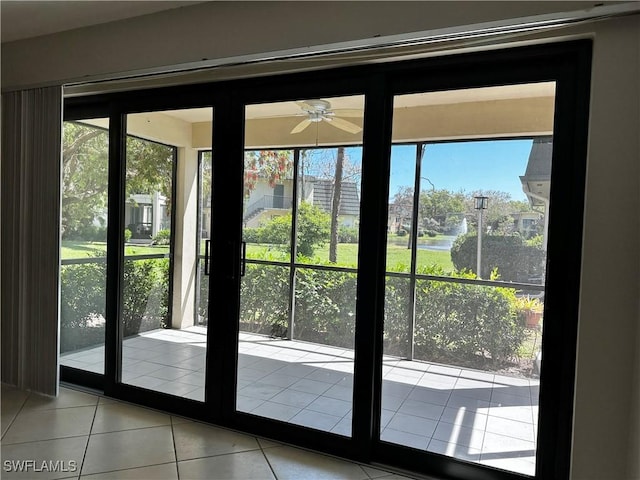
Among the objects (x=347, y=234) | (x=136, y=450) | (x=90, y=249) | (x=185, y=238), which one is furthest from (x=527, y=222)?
(x=90, y=249)

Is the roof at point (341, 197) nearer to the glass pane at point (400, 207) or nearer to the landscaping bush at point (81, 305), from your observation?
the glass pane at point (400, 207)

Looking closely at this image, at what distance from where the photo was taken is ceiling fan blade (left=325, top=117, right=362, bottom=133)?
8.83 feet

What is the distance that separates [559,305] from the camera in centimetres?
209

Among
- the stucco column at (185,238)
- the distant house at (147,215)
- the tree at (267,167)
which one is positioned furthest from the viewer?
the distant house at (147,215)

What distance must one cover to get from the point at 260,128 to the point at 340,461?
7.16 feet

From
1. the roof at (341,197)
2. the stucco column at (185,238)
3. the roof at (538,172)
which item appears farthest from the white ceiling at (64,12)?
A: the roof at (538,172)

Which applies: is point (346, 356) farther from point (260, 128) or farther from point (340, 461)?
point (260, 128)

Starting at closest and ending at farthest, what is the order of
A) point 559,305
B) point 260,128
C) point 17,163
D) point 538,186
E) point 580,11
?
1. point 580,11
2. point 559,305
3. point 538,186
4. point 260,128
5. point 17,163

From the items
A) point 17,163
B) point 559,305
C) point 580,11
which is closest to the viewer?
point 580,11

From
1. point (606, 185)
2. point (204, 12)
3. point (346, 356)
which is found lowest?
point (346, 356)

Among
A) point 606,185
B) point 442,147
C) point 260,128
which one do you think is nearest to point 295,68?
point 260,128

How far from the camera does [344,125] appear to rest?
9.06ft

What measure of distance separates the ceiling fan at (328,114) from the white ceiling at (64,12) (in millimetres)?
908

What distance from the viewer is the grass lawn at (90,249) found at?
11.3 ft
